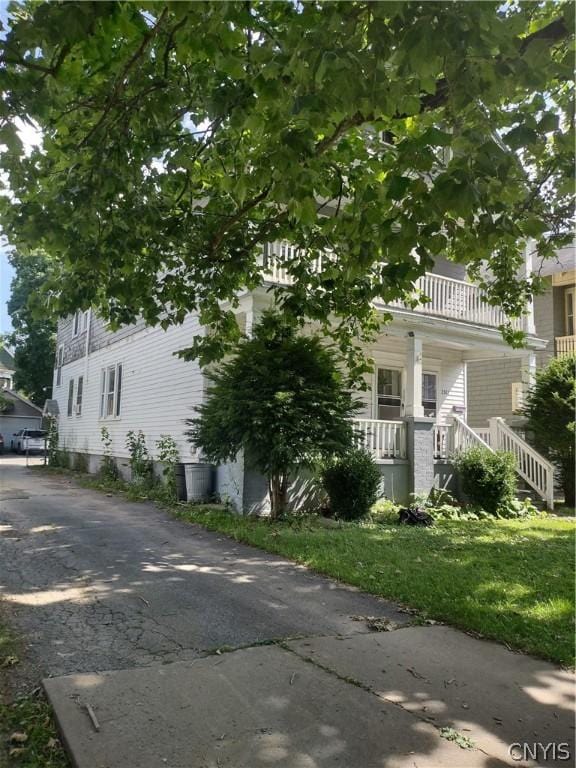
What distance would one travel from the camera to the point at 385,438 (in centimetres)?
1307

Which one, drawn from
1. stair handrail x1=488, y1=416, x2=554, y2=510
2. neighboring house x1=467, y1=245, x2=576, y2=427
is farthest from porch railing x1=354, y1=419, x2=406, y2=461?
neighboring house x1=467, y1=245, x2=576, y2=427

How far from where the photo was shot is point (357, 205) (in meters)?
4.48

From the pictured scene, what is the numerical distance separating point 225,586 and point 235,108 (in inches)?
186

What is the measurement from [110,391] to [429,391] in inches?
423

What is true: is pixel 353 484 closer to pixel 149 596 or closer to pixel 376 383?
pixel 376 383

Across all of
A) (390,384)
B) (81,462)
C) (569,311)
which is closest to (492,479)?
(390,384)

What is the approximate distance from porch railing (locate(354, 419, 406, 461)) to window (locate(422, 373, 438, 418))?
3.86 metres

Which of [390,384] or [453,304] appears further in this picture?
[390,384]

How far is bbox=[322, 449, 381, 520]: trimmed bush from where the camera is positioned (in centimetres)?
1081

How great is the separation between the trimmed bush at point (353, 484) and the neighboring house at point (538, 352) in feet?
34.2

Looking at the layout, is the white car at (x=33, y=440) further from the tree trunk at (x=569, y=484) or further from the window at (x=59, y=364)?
the tree trunk at (x=569, y=484)

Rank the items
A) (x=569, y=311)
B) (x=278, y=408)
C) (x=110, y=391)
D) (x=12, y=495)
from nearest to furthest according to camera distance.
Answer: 1. (x=278, y=408)
2. (x=12, y=495)
3. (x=110, y=391)
4. (x=569, y=311)

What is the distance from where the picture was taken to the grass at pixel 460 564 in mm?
5062

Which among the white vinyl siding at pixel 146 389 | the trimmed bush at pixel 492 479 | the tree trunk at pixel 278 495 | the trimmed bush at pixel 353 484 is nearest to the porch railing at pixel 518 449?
the trimmed bush at pixel 492 479
